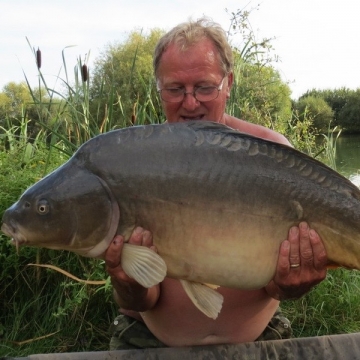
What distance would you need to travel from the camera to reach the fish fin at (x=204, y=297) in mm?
1554

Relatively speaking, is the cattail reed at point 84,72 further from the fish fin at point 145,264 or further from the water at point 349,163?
the water at point 349,163

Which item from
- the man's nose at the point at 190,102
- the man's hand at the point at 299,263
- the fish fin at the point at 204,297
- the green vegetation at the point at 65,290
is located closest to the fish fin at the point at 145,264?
the fish fin at the point at 204,297

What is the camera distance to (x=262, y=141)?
1.54m

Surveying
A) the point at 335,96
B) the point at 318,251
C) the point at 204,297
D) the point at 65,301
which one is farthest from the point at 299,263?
the point at 335,96

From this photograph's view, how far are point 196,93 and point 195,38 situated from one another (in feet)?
0.70

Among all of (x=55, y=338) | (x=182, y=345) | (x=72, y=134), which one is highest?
(x=72, y=134)

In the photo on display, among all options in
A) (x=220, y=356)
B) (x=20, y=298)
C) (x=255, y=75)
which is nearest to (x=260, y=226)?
(x=220, y=356)

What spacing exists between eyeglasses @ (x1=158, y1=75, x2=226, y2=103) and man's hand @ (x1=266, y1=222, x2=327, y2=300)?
2.29ft

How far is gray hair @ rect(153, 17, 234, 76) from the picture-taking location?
79.5 inches

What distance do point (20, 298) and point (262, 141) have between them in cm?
192

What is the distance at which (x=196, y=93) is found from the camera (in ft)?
6.55

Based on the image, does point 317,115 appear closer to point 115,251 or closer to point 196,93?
point 196,93

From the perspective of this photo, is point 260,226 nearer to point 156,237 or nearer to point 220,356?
point 156,237

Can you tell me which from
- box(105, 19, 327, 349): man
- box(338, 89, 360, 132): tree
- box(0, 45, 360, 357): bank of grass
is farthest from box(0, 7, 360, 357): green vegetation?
box(338, 89, 360, 132): tree
